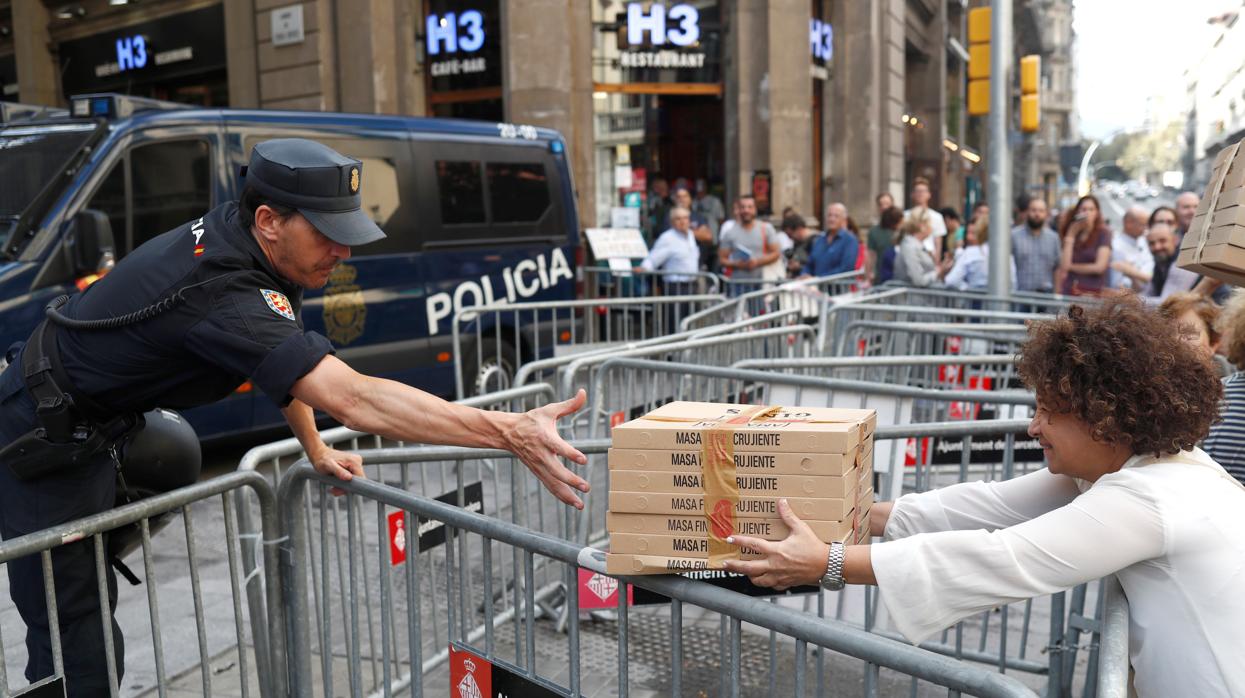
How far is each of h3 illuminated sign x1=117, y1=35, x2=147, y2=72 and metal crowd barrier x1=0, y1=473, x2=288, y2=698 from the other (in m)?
16.7

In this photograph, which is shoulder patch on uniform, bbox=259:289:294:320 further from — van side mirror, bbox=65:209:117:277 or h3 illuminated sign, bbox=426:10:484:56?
h3 illuminated sign, bbox=426:10:484:56

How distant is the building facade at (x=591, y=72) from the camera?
16.2 m

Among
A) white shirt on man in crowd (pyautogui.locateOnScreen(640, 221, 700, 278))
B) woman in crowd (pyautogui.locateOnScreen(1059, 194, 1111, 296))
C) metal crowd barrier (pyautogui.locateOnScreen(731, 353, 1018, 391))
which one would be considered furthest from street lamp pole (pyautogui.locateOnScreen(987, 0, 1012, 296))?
metal crowd barrier (pyautogui.locateOnScreen(731, 353, 1018, 391))

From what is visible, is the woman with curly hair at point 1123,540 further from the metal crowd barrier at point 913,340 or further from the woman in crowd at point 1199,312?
the metal crowd barrier at point 913,340

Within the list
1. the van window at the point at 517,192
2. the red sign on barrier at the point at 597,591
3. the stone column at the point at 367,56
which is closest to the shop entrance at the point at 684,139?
the stone column at the point at 367,56

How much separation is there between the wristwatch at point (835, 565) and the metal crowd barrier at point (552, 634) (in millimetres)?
140

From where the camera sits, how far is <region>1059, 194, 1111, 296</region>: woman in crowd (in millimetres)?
10602

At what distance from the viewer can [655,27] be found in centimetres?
1683

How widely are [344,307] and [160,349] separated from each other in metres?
5.52

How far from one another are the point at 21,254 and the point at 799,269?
31.0 feet

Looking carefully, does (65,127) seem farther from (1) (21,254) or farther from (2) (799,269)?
(2) (799,269)

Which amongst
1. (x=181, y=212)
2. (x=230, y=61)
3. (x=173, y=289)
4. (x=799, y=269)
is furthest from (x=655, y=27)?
(x=173, y=289)

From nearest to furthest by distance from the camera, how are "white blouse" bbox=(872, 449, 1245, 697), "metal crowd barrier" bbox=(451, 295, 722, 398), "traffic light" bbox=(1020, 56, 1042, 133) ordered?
"white blouse" bbox=(872, 449, 1245, 697) → "metal crowd barrier" bbox=(451, 295, 722, 398) → "traffic light" bbox=(1020, 56, 1042, 133)

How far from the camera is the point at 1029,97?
11672 millimetres
